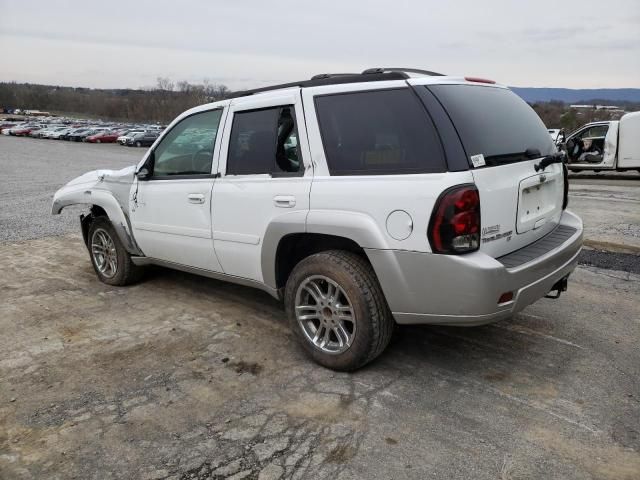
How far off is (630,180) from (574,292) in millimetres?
13158

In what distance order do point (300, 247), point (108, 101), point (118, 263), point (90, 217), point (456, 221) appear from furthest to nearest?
point (108, 101), point (90, 217), point (118, 263), point (300, 247), point (456, 221)

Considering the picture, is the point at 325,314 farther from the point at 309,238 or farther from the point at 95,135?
the point at 95,135

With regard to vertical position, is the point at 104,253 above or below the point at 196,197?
below

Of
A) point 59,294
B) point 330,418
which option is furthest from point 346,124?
point 59,294

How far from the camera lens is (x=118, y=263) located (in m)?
5.29

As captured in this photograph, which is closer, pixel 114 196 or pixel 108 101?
pixel 114 196

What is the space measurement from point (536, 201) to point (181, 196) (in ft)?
9.06

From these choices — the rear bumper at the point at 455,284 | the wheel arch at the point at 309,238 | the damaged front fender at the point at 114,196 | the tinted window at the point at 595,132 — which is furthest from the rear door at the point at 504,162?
the tinted window at the point at 595,132

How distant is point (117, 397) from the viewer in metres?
3.26

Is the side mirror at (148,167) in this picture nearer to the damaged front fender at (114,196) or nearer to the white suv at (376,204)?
the damaged front fender at (114,196)

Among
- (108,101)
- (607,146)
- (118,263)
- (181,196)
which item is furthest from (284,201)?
(108,101)

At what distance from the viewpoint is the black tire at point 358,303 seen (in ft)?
10.7

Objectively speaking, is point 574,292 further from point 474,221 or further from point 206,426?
point 206,426

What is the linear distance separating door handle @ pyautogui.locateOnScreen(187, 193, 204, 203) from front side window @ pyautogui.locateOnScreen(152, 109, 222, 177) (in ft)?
0.62
